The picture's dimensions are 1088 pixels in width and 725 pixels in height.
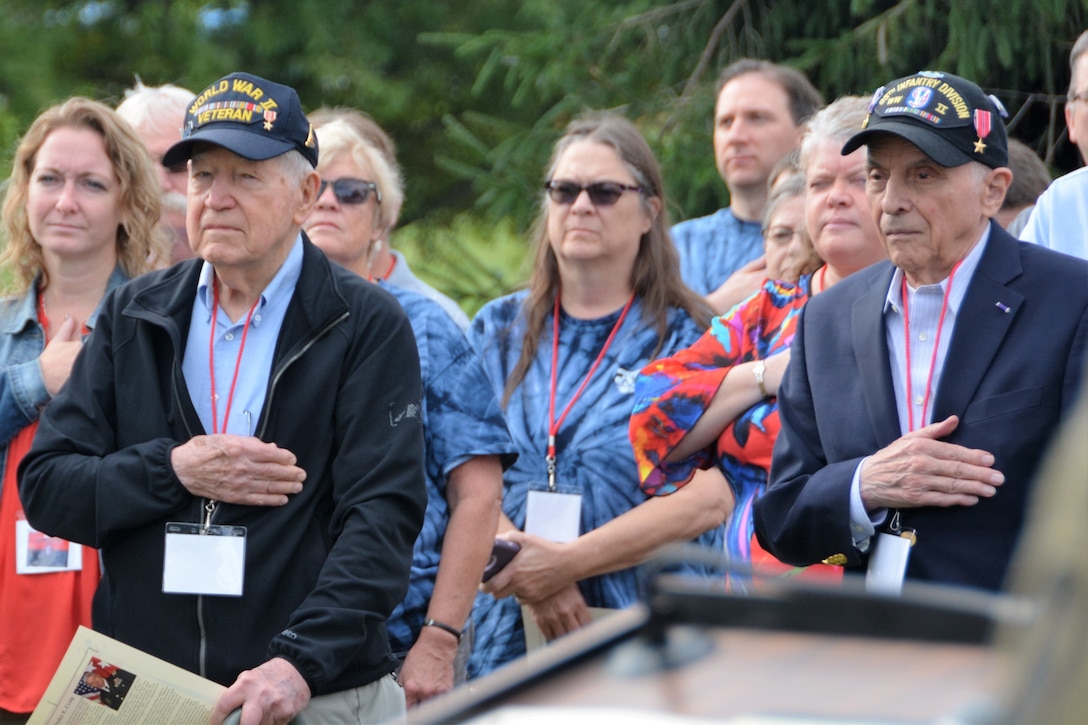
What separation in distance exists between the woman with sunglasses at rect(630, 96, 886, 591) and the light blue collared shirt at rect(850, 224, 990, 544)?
0.52 meters

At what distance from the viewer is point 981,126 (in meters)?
3.18

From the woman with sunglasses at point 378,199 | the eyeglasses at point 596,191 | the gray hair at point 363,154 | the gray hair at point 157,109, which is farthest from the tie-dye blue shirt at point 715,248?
the gray hair at point 157,109

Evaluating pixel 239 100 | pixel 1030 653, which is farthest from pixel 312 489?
pixel 1030 653

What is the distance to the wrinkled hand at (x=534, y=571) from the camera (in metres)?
4.29

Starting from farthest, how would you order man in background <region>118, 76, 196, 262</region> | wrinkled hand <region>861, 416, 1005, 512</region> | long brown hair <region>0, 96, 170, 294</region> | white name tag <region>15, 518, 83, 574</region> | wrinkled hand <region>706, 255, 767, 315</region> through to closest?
man in background <region>118, 76, 196, 262</region>
wrinkled hand <region>706, 255, 767, 315</region>
long brown hair <region>0, 96, 170, 294</region>
white name tag <region>15, 518, 83, 574</region>
wrinkled hand <region>861, 416, 1005, 512</region>

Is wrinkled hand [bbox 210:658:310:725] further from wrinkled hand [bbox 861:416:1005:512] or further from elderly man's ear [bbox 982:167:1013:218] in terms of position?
elderly man's ear [bbox 982:167:1013:218]

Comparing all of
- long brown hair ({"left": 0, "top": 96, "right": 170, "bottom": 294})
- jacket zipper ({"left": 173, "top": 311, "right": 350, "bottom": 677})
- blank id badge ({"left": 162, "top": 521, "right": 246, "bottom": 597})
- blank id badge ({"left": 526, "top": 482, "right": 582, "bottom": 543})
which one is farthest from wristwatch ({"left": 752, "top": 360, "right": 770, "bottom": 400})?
long brown hair ({"left": 0, "top": 96, "right": 170, "bottom": 294})

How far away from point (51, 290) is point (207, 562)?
167cm

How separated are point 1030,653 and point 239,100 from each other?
303cm

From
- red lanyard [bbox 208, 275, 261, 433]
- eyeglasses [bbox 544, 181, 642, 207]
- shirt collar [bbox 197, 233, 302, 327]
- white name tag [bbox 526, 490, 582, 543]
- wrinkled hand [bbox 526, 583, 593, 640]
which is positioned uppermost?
eyeglasses [bbox 544, 181, 642, 207]

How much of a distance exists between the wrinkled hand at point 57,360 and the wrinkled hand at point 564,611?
1.62m

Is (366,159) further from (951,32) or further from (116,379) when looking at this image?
(951,32)

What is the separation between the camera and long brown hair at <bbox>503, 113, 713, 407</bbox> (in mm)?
4805

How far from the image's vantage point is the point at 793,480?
Result: 127 inches
